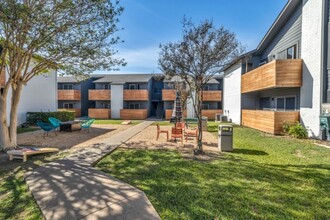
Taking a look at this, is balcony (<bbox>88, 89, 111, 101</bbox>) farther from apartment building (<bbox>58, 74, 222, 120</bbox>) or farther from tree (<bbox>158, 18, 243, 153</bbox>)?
tree (<bbox>158, 18, 243, 153</bbox>)

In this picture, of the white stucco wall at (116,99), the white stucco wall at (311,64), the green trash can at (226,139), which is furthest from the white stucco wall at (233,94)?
the white stucco wall at (116,99)

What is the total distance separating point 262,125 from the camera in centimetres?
1434

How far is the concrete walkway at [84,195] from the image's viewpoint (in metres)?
3.46

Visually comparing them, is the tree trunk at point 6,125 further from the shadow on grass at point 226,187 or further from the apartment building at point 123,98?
the apartment building at point 123,98

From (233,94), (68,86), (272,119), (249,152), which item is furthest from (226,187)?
(68,86)

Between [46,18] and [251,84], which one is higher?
[46,18]

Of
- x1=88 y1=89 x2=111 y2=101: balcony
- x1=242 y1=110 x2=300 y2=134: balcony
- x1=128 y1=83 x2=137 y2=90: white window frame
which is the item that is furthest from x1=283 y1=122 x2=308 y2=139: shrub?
x1=88 y1=89 x2=111 y2=101: balcony

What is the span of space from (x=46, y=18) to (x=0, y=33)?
2236mm

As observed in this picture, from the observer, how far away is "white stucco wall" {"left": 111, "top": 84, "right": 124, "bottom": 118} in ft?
96.3

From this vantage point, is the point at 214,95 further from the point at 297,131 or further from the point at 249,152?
the point at 249,152

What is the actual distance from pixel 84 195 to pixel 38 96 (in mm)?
18970

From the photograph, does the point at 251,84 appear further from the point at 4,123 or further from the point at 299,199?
A: the point at 4,123

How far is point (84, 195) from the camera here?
162 inches

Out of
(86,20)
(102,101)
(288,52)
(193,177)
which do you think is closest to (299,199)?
(193,177)
